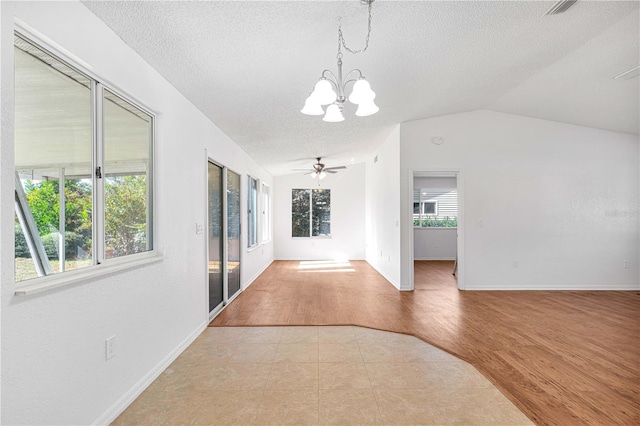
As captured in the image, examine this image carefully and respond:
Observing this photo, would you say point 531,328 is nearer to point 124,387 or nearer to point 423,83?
point 423,83

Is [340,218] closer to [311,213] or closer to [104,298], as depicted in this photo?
[311,213]

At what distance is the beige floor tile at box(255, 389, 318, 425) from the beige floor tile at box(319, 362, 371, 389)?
0.57ft

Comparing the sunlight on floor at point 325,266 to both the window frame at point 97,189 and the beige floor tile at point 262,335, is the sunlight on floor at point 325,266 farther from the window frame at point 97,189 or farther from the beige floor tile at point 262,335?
the window frame at point 97,189

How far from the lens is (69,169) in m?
1.74

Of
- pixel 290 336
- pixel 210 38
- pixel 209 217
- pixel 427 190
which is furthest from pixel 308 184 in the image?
pixel 210 38

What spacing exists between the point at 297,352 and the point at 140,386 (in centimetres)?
127

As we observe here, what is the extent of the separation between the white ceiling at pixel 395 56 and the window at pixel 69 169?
1.64ft

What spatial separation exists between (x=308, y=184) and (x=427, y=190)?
351cm

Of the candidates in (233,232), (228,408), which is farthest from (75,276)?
(233,232)

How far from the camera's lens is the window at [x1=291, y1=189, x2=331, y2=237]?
9.22 metres

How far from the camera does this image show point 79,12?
5.65 feet

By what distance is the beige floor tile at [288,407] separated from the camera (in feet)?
6.50

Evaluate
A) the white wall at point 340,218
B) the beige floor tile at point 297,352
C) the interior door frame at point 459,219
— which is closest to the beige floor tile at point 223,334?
the beige floor tile at point 297,352

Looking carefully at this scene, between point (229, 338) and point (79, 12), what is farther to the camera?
point (229, 338)
